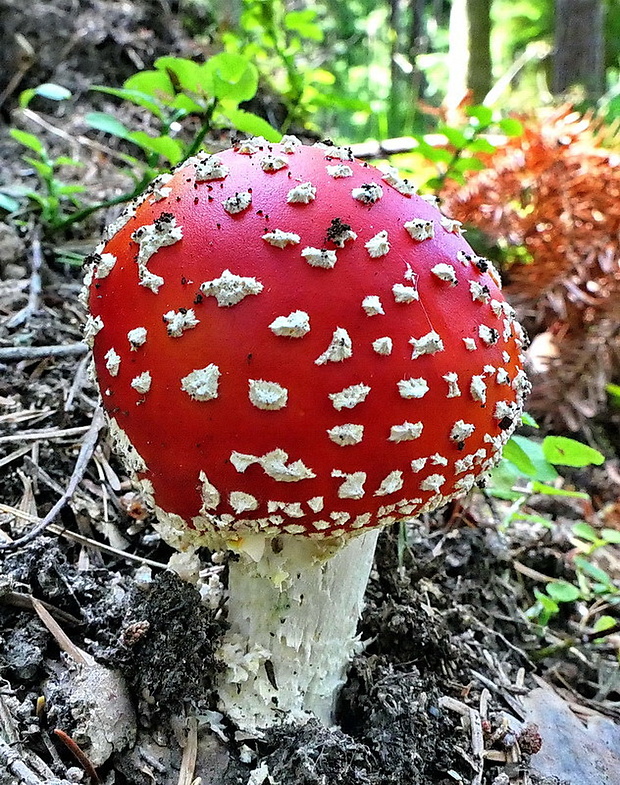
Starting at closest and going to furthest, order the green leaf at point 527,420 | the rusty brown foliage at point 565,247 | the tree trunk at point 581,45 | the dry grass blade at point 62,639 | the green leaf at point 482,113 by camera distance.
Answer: the dry grass blade at point 62,639 → the green leaf at point 527,420 → the green leaf at point 482,113 → the rusty brown foliage at point 565,247 → the tree trunk at point 581,45

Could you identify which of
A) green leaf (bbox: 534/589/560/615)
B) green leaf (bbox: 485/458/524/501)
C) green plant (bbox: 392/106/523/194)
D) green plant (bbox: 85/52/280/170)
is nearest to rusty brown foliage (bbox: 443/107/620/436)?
green plant (bbox: 392/106/523/194)

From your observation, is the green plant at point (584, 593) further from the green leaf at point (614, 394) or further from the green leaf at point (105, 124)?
the green leaf at point (105, 124)

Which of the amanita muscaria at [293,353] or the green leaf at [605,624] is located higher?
the amanita muscaria at [293,353]

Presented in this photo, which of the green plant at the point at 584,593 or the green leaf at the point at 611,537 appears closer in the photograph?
the green plant at the point at 584,593

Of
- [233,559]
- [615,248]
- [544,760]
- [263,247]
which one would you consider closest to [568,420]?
[615,248]

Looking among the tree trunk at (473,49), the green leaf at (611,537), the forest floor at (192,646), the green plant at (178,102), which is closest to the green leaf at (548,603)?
the forest floor at (192,646)
